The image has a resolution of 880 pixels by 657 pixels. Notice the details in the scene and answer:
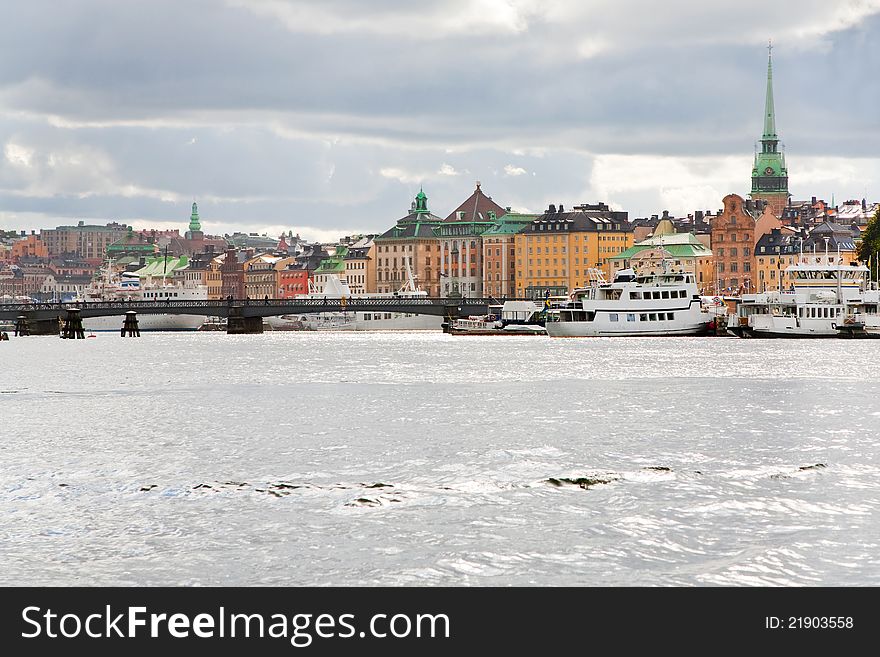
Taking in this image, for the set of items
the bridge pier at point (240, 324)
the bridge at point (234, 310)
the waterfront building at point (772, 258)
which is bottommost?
the bridge pier at point (240, 324)

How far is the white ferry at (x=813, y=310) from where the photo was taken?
119938 mm

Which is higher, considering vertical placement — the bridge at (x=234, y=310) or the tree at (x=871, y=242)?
the tree at (x=871, y=242)

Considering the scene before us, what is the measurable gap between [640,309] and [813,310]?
15.4 meters

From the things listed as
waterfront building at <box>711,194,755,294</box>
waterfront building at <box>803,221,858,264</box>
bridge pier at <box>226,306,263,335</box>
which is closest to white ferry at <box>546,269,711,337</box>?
bridge pier at <box>226,306,263,335</box>

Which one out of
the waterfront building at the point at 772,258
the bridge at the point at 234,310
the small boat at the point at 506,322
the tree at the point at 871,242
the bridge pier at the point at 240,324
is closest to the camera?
the tree at the point at 871,242

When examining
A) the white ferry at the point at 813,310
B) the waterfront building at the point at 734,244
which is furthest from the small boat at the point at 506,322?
the waterfront building at the point at 734,244

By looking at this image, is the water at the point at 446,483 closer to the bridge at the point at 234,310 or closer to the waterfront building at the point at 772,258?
the bridge at the point at 234,310

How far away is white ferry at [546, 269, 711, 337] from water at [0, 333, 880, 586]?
65.7 meters

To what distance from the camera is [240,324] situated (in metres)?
171

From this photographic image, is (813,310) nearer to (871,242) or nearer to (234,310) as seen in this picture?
(871,242)

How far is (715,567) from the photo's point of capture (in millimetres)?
22141

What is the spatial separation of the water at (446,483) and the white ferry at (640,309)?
216ft
